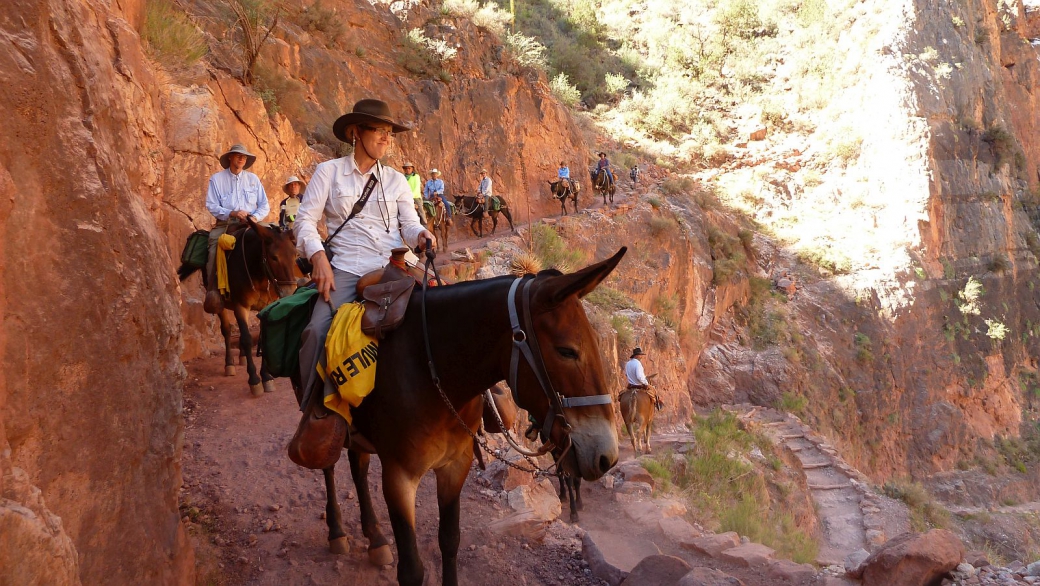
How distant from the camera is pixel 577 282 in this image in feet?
8.86

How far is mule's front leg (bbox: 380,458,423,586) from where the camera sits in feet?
11.0

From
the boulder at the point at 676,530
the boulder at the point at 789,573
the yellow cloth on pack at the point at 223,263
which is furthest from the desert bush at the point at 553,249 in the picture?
the boulder at the point at 789,573

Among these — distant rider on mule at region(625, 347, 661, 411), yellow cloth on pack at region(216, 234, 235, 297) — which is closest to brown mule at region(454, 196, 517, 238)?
distant rider on mule at region(625, 347, 661, 411)

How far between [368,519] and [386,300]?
2082mm

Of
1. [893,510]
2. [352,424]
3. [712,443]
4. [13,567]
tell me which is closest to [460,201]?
[712,443]

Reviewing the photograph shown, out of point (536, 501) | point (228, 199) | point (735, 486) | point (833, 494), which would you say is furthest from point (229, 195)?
point (833, 494)

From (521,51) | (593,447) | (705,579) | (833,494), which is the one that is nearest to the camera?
(593,447)

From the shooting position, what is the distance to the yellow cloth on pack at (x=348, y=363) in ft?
10.8

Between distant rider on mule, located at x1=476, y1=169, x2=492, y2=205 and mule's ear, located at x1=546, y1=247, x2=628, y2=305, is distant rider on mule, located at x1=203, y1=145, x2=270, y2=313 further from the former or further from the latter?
distant rider on mule, located at x1=476, y1=169, x2=492, y2=205

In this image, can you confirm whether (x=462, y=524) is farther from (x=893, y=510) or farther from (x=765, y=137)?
(x=765, y=137)

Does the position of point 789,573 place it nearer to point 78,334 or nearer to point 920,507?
point 78,334

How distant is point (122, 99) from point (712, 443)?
56.4 feet

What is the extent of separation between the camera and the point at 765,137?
38688 millimetres

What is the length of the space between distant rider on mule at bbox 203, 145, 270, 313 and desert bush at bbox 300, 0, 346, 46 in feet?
46.0
